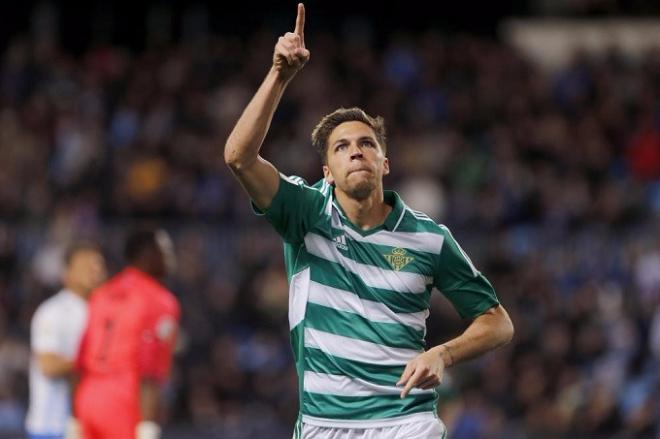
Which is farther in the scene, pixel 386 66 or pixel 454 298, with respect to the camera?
pixel 386 66

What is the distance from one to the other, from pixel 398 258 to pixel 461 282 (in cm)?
32

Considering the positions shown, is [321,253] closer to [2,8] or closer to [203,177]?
[203,177]

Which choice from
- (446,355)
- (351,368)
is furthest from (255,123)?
(446,355)

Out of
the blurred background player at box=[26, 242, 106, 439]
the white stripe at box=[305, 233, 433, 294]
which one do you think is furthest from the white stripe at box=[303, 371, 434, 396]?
the blurred background player at box=[26, 242, 106, 439]

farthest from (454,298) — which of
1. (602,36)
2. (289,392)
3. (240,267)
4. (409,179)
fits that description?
(602,36)

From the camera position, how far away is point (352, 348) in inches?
227

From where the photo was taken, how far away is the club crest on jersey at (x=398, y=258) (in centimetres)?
584

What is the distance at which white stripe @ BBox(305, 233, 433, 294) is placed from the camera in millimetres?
5805

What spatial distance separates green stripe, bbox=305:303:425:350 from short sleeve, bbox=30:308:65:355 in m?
3.53

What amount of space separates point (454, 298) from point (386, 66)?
13.4m

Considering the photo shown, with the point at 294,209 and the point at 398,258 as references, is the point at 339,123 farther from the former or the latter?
the point at 398,258

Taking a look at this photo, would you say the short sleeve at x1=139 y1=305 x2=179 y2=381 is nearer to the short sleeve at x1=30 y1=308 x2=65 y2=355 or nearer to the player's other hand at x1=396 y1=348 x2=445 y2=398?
the short sleeve at x1=30 y1=308 x2=65 y2=355

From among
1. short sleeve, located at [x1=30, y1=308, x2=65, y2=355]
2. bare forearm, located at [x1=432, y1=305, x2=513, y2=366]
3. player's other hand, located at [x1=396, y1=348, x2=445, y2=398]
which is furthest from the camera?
short sleeve, located at [x1=30, y1=308, x2=65, y2=355]

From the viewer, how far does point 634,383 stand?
14.1 meters
